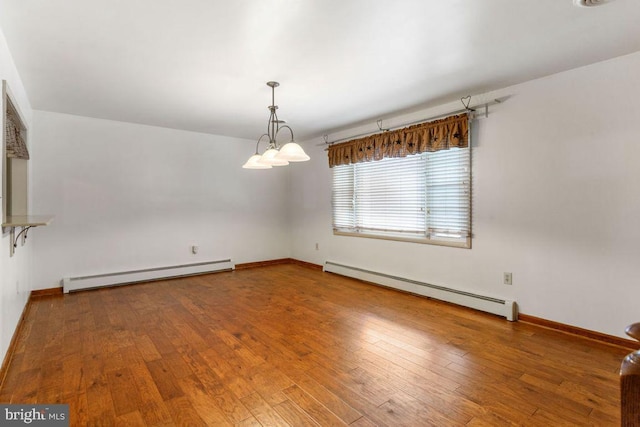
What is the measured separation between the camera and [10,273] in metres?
2.63

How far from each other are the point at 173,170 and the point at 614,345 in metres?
5.82

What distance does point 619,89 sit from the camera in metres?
2.66

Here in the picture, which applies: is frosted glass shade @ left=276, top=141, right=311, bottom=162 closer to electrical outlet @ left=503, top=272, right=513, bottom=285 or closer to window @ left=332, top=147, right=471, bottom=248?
window @ left=332, top=147, right=471, bottom=248

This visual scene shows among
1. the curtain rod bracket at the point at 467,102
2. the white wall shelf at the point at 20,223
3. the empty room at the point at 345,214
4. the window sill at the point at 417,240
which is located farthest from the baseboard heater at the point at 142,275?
the curtain rod bracket at the point at 467,102

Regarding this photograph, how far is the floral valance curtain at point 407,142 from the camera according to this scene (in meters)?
3.59

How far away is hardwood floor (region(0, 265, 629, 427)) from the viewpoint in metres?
1.85

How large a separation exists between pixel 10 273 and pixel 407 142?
422 centimetres

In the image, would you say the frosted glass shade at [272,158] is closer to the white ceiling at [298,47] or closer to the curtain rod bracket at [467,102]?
the white ceiling at [298,47]

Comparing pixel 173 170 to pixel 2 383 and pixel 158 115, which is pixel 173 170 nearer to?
pixel 158 115

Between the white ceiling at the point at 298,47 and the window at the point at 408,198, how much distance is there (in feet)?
2.75

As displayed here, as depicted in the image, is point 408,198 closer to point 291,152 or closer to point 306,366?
point 291,152

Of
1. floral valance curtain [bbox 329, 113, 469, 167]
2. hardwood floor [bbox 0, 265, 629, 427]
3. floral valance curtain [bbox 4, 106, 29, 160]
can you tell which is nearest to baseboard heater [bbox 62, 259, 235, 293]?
hardwood floor [bbox 0, 265, 629, 427]

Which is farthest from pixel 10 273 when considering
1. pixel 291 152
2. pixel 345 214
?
pixel 345 214

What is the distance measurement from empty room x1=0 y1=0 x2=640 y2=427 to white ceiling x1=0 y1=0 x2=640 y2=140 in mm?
21
